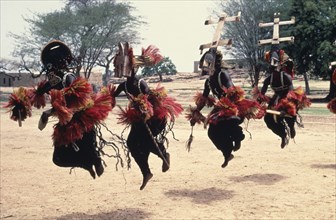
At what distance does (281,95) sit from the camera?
31.7 feet

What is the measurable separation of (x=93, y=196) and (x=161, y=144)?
2.69 m

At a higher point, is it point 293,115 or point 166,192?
point 293,115

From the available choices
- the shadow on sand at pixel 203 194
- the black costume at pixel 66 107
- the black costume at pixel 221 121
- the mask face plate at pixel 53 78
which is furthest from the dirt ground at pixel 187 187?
the mask face plate at pixel 53 78

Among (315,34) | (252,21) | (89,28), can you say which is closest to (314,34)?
(315,34)

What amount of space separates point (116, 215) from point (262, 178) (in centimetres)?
411

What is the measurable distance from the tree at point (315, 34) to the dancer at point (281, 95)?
24.3m

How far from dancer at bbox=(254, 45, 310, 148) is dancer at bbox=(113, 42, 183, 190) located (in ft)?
9.30

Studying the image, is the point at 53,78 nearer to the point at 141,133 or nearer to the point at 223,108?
the point at 141,133

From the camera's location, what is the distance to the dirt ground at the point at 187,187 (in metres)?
8.02

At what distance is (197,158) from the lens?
13.3 metres

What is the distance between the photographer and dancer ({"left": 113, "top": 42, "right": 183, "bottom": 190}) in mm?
6531

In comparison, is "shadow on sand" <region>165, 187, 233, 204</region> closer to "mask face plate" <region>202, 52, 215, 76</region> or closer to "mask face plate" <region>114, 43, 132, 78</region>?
"mask face plate" <region>202, 52, 215, 76</region>

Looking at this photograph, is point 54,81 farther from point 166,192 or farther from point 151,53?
point 166,192

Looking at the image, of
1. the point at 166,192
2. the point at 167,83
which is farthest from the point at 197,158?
the point at 167,83
